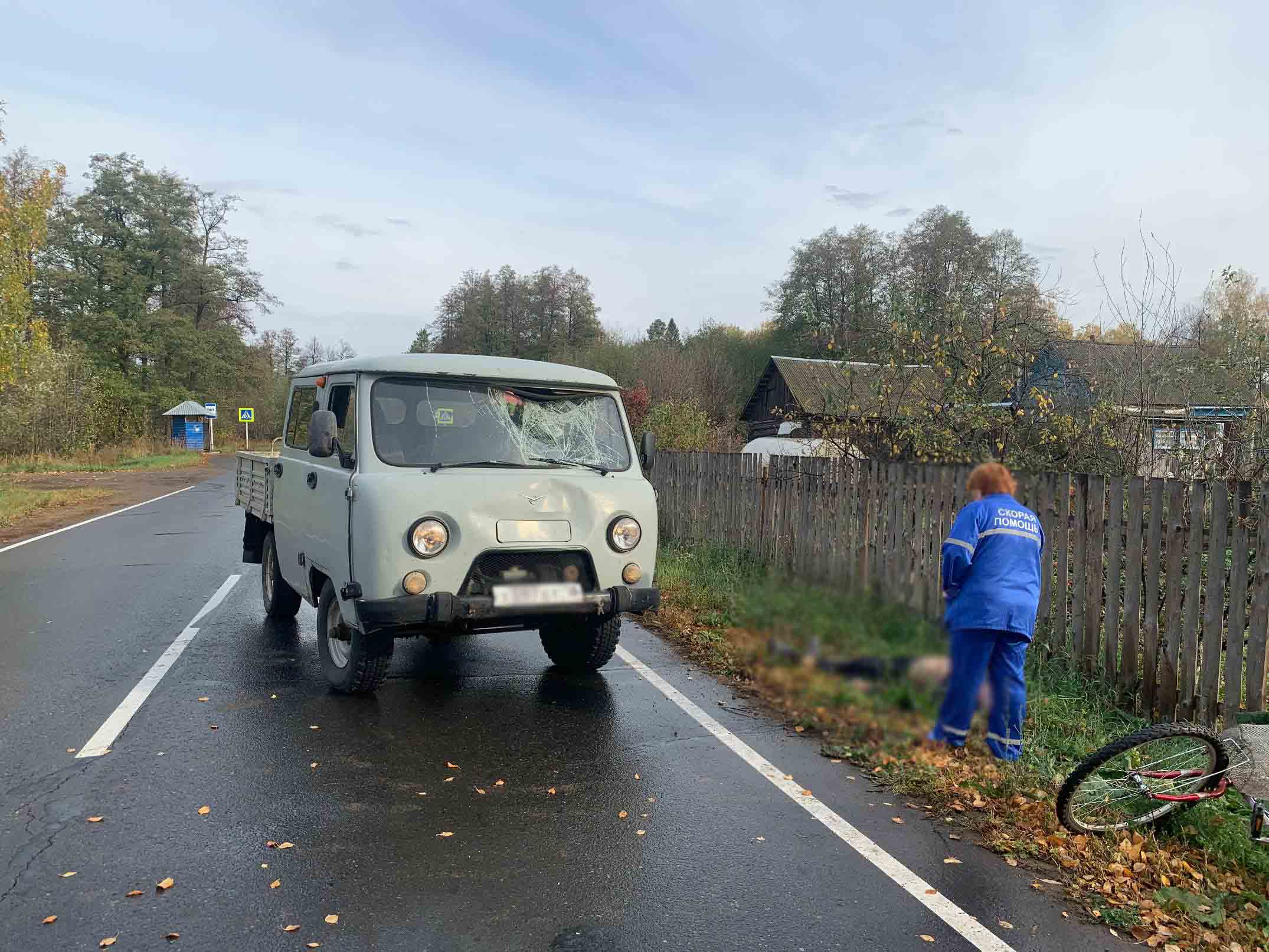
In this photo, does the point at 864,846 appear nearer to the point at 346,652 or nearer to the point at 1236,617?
the point at 1236,617

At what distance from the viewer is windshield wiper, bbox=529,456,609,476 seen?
19.3ft

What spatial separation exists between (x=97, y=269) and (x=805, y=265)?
145 ft

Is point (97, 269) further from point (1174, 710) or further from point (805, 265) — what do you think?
point (1174, 710)

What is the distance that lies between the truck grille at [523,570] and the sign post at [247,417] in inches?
1574

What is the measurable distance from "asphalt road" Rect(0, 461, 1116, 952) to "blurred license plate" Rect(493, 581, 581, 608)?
773mm

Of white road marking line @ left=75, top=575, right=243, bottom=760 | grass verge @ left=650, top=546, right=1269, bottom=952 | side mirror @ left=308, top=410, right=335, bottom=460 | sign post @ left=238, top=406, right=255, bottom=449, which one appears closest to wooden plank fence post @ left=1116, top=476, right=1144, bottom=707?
grass verge @ left=650, top=546, right=1269, bottom=952

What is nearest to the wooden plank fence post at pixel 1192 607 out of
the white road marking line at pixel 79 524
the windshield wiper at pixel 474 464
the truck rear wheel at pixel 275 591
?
the windshield wiper at pixel 474 464

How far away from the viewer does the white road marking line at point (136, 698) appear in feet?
16.4

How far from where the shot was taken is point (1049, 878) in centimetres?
366

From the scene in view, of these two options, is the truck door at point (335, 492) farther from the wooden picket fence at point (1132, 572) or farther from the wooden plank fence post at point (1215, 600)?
the wooden plank fence post at point (1215, 600)

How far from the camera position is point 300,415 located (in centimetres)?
732

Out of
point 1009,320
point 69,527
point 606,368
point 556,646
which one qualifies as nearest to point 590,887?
point 556,646

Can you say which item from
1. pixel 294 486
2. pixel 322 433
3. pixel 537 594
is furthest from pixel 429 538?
pixel 294 486

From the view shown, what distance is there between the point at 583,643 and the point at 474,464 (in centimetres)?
181
